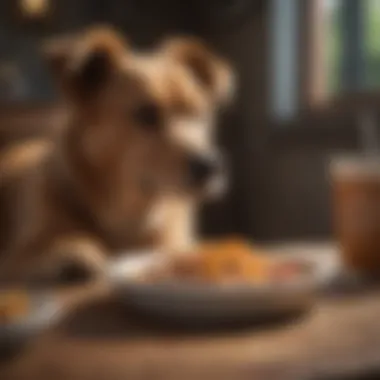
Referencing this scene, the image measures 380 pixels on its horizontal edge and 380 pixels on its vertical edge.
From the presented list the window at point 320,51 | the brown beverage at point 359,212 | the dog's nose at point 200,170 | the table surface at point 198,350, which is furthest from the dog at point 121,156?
the window at point 320,51

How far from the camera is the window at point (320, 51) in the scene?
2.48 meters

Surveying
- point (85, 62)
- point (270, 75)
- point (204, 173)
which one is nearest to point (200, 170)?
point (204, 173)

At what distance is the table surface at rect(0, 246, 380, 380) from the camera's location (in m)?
0.64

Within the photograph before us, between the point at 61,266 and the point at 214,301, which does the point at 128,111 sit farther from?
the point at 214,301

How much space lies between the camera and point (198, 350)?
713 millimetres

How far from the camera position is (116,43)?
169 cm

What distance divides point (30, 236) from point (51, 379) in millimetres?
904

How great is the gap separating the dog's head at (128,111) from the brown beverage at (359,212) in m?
0.56

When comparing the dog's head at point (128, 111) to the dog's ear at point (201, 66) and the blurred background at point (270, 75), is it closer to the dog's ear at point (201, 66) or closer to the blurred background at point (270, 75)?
the dog's ear at point (201, 66)

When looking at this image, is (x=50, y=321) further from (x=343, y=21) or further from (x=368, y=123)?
(x=343, y=21)

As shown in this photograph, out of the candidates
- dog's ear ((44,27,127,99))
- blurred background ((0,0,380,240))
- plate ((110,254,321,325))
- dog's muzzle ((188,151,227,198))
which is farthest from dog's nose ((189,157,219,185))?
blurred background ((0,0,380,240))

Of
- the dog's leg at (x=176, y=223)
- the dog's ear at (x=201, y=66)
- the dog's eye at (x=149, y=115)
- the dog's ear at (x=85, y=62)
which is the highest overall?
the dog's ear at (x=201, y=66)

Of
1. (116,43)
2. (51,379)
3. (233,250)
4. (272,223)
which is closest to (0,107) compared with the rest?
(116,43)

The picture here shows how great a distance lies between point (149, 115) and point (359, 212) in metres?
0.74
